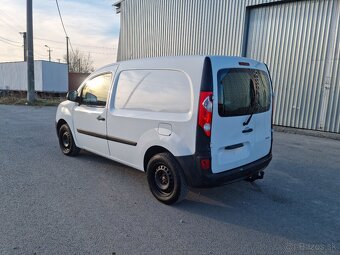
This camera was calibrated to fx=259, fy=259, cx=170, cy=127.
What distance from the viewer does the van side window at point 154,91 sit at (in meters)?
3.29

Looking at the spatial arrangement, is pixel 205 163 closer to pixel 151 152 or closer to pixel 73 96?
pixel 151 152

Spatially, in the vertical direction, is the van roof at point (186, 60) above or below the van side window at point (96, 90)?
above

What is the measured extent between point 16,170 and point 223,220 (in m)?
3.78

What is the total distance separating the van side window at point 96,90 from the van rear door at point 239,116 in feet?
7.00

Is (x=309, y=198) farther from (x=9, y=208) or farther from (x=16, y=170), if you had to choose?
(x=16, y=170)

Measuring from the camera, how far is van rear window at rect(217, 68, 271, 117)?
10.3ft

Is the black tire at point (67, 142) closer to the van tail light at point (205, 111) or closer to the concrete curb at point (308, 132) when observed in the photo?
the van tail light at point (205, 111)

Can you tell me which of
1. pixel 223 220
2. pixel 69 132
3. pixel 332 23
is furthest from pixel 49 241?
pixel 332 23

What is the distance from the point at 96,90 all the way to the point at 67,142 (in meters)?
1.70

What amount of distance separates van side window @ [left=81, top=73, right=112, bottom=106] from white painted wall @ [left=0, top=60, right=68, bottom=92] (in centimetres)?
1915

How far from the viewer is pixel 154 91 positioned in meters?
3.64

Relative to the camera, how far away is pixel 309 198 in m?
3.88

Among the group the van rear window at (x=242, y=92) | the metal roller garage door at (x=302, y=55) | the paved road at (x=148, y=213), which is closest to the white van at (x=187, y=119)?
the van rear window at (x=242, y=92)

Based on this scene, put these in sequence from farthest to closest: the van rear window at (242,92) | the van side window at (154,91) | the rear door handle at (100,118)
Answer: the rear door handle at (100,118) → the van side window at (154,91) → the van rear window at (242,92)
